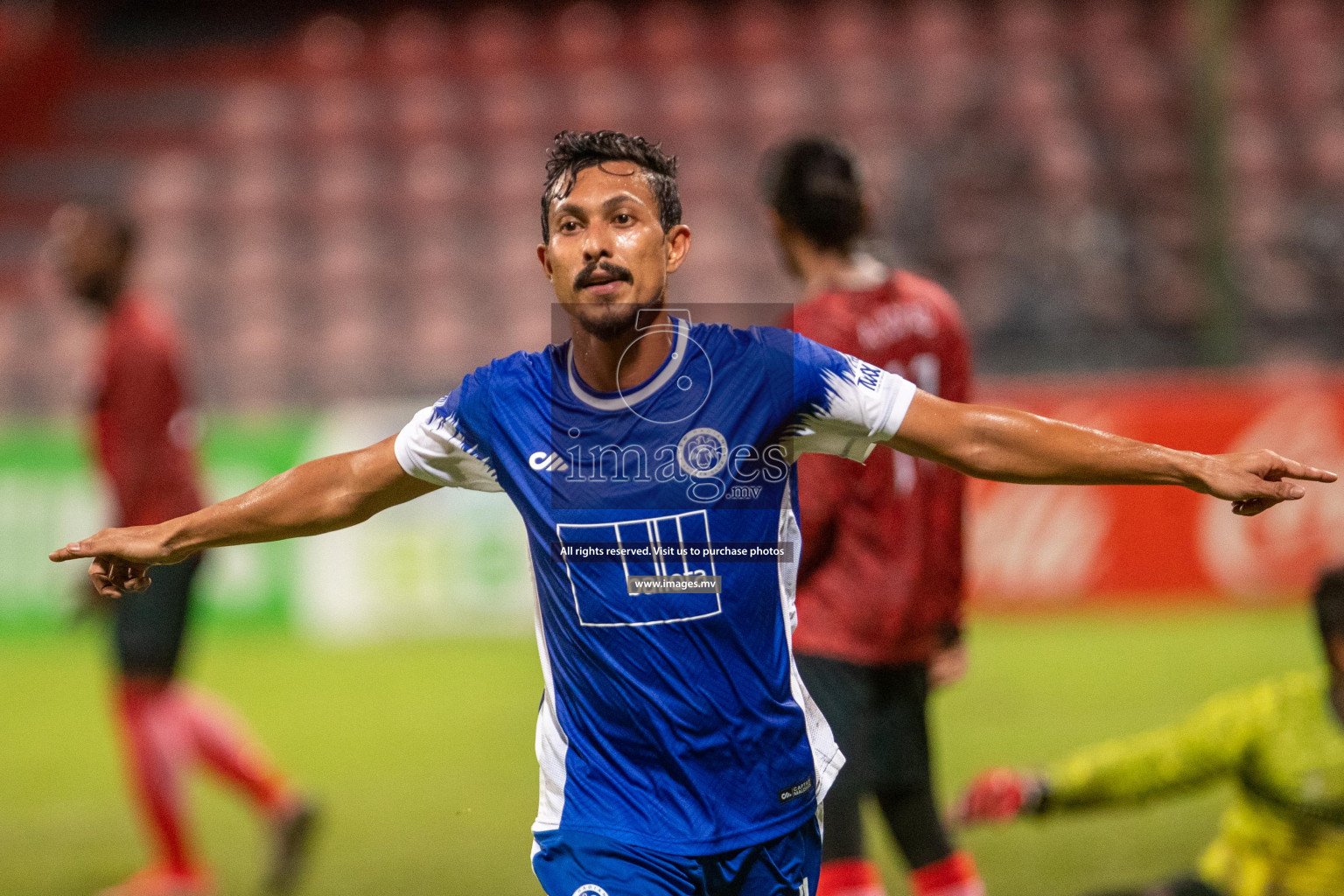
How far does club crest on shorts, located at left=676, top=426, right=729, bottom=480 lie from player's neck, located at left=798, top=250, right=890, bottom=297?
1451 mm

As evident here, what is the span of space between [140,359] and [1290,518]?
812 cm

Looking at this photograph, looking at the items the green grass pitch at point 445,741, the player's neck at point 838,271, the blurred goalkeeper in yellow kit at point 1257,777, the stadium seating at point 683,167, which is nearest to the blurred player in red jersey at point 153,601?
the green grass pitch at point 445,741

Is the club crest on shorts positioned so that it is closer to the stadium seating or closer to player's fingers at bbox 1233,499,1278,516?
player's fingers at bbox 1233,499,1278,516

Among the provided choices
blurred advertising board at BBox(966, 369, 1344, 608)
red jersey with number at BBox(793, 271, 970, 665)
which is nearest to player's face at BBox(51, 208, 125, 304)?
red jersey with number at BBox(793, 271, 970, 665)

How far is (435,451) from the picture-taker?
8.98 feet

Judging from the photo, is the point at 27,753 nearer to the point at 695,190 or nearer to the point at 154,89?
the point at 695,190

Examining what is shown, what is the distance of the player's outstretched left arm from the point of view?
244cm

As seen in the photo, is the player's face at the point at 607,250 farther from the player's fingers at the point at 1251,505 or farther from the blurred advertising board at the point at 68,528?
the blurred advertising board at the point at 68,528

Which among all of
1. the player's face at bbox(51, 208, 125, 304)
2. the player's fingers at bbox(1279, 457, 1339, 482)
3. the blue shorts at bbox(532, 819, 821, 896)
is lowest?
the blue shorts at bbox(532, 819, 821, 896)

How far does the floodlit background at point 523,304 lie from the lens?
763 centimetres

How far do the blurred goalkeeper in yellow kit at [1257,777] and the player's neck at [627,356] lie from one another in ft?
6.00

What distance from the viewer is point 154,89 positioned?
1931 centimetres

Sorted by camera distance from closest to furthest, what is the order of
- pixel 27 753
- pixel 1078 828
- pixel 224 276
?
pixel 1078 828
pixel 27 753
pixel 224 276

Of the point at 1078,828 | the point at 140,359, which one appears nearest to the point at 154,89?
the point at 140,359
